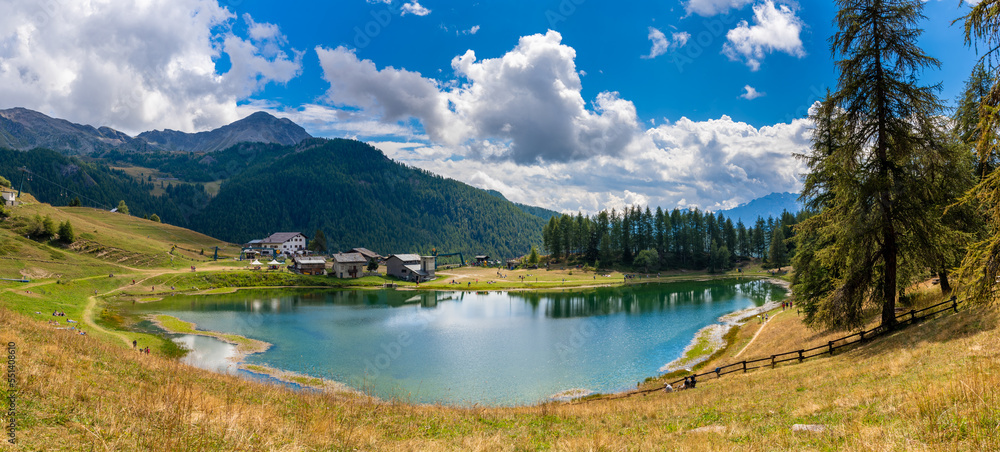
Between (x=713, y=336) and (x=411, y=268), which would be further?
(x=411, y=268)

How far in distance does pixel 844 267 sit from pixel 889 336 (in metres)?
3.65

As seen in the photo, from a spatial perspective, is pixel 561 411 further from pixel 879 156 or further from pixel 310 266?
pixel 310 266

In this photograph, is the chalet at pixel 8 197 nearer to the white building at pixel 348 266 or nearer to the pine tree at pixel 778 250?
the white building at pixel 348 266

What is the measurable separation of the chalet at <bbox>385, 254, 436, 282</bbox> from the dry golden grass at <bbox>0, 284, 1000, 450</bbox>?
83162 mm

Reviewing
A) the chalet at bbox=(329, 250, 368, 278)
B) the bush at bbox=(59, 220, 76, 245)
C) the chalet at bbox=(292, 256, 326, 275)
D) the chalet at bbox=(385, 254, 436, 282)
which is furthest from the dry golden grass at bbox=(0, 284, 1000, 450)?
the bush at bbox=(59, 220, 76, 245)

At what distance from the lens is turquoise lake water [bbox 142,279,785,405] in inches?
1209

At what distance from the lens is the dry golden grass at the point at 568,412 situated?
23.3 feet

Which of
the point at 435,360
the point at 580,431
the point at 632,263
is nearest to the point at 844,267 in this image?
the point at 580,431

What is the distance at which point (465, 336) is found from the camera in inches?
1802

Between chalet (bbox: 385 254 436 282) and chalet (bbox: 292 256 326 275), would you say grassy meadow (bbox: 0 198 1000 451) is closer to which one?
chalet (bbox: 385 254 436 282)

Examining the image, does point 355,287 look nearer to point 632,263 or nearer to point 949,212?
point 632,263

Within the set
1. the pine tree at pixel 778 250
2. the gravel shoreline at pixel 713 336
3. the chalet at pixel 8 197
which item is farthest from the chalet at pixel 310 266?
the pine tree at pixel 778 250

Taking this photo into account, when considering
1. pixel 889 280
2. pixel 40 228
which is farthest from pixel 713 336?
pixel 40 228

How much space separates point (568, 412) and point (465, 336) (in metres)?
30.9
